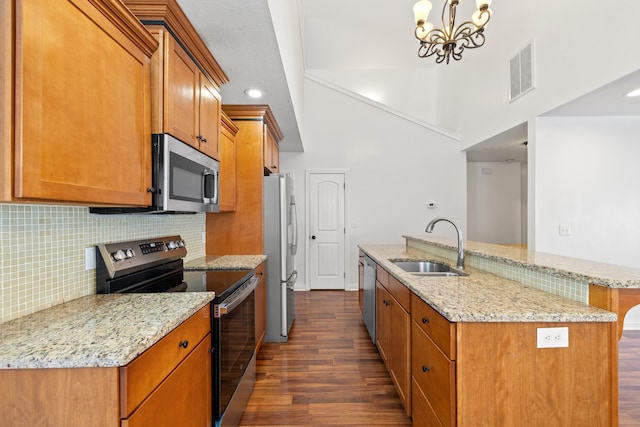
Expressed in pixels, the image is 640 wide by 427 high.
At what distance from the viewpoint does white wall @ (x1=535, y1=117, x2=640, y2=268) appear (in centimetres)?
340

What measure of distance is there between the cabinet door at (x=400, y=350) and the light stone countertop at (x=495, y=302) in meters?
0.27

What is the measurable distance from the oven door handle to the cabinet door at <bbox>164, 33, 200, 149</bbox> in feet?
2.89

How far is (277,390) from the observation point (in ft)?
7.40

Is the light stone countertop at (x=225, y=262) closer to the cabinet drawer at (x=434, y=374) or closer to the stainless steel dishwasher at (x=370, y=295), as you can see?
the stainless steel dishwasher at (x=370, y=295)

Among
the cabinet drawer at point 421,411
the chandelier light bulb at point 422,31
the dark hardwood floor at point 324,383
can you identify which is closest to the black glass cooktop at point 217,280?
the dark hardwood floor at point 324,383

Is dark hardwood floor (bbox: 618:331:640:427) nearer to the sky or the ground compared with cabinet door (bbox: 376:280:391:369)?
nearer to the ground

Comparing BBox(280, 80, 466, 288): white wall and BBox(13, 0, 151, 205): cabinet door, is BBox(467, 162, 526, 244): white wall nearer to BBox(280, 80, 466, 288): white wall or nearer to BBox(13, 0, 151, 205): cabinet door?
BBox(280, 80, 466, 288): white wall

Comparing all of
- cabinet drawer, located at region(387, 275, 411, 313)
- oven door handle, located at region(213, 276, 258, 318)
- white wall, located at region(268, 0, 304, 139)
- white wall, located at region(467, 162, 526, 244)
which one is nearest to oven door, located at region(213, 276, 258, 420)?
oven door handle, located at region(213, 276, 258, 318)

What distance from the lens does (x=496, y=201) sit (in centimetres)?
653

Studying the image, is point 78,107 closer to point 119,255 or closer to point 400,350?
point 119,255

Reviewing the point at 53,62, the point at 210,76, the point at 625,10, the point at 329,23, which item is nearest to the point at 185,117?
the point at 210,76

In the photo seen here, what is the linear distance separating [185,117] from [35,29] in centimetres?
80

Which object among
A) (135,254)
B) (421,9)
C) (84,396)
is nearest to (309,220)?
(421,9)

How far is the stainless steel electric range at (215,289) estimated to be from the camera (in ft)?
5.08
